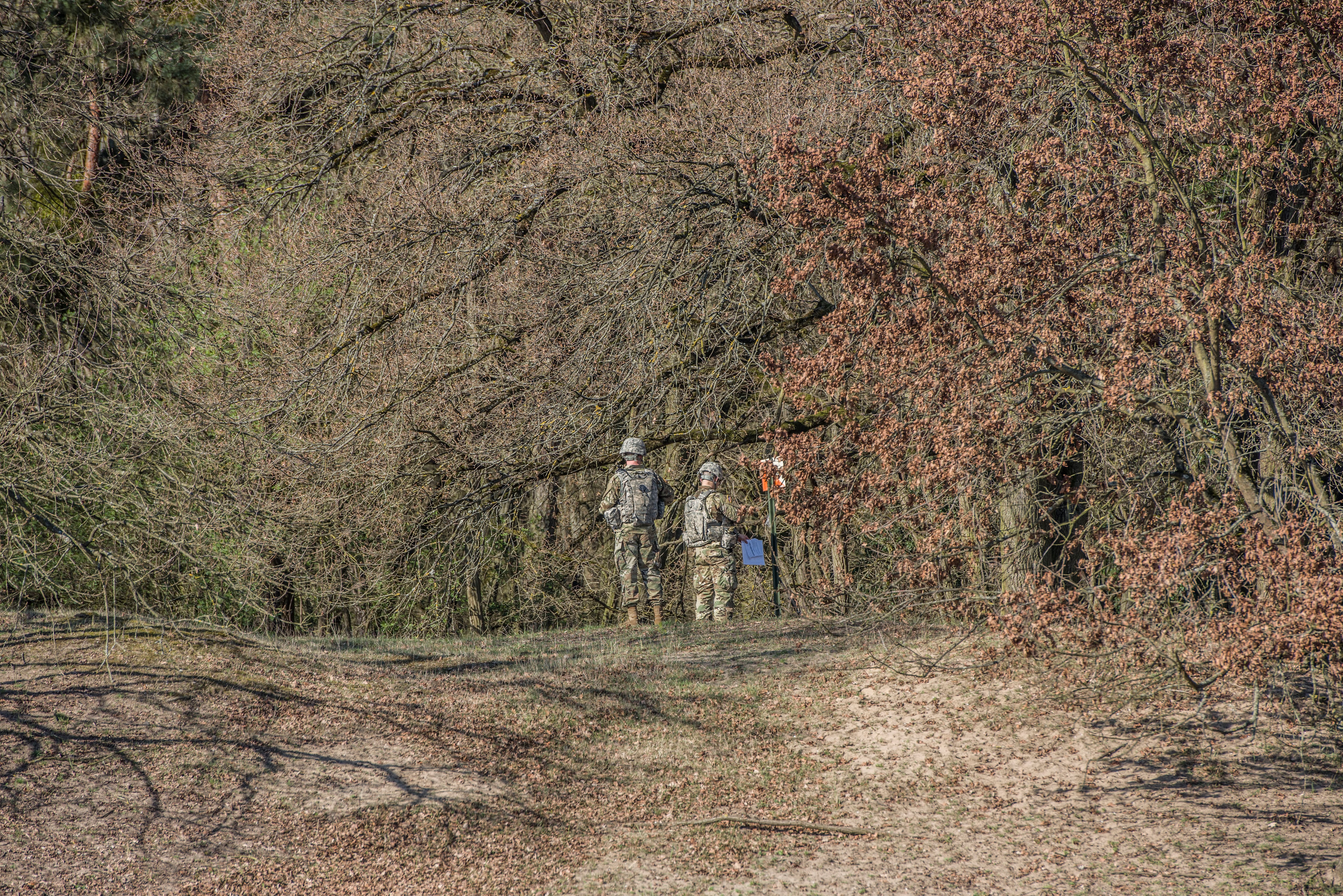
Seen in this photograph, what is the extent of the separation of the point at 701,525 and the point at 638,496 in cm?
81

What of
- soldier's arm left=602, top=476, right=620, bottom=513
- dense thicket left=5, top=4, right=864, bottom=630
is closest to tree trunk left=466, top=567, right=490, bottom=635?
soldier's arm left=602, top=476, right=620, bottom=513

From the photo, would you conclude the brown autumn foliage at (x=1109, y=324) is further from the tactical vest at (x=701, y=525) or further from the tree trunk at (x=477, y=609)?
the tree trunk at (x=477, y=609)

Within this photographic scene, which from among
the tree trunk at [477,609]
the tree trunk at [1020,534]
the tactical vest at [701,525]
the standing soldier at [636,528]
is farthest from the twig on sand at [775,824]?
the tree trunk at [477,609]

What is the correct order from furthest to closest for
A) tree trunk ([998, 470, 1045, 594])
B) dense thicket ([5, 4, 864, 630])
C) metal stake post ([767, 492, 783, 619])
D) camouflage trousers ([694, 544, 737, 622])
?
camouflage trousers ([694, 544, 737, 622])
metal stake post ([767, 492, 783, 619])
dense thicket ([5, 4, 864, 630])
tree trunk ([998, 470, 1045, 594])

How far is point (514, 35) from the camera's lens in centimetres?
1125

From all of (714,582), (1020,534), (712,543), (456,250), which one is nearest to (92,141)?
(456,250)

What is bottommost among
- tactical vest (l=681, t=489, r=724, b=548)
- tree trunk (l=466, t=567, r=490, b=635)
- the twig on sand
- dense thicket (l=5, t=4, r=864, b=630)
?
the twig on sand

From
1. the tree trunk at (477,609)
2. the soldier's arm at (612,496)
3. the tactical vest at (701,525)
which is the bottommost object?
the tree trunk at (477,609)

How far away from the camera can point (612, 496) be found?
1227cm

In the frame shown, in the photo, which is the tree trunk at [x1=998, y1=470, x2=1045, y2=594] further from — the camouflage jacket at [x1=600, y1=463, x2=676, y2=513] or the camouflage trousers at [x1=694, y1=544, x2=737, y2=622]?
the camouflage jacket at [x1=600, y1=463, x2=676, y2=513]

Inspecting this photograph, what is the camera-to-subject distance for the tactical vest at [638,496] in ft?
39.4

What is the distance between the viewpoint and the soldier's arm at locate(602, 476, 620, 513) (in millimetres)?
12219

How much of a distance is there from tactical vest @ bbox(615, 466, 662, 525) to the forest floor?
2871 millimetres

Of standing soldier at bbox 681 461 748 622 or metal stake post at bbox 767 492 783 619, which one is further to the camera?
standing soldier at bbox 681 461 748 622
